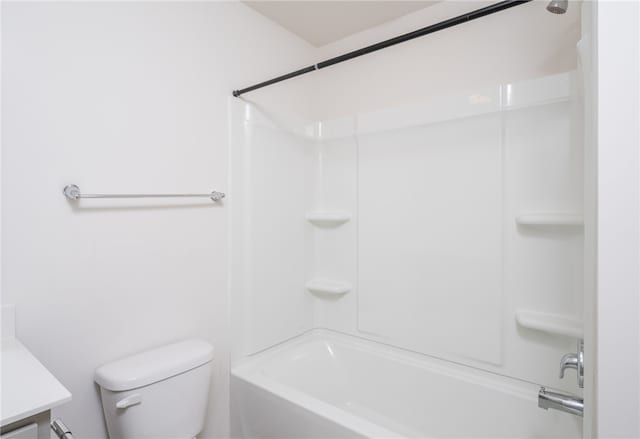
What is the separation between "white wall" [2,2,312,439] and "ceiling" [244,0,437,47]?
0.73 ft

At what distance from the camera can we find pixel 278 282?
211cm

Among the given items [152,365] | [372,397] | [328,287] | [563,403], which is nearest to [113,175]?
[152,365]

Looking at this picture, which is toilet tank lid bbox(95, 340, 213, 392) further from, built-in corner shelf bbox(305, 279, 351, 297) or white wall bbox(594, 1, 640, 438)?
white wall bbox(594, 1, 640, 438)

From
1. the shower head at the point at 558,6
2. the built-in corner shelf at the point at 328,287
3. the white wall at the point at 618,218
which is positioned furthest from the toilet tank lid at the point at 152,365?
the shower head at the point at 558,6

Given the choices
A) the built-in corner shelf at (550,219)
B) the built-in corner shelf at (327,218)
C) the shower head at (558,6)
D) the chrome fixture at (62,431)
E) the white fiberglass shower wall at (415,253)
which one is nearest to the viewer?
the chrome fixture at (62,431)

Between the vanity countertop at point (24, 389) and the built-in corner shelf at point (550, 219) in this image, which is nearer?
the vanity countertop at point (24, 389)

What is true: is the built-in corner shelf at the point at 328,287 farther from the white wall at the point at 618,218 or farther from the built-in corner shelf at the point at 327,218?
the white wall at the point at 618,218

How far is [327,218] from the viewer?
224 centimetres

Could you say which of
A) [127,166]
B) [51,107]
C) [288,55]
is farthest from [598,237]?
[288,55]

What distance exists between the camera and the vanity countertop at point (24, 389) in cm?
76

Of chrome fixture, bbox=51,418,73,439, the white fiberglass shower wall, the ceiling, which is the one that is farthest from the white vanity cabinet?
the ceiling

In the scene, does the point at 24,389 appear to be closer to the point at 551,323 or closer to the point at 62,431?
the point at 62,431

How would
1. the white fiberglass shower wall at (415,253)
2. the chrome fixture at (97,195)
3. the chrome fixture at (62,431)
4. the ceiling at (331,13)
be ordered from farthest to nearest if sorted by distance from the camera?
the ceiling at (331,13), the white fiberglass shower wall at (415,253), the chrome fixture at (97,195), the chrome fixture at (62,431)

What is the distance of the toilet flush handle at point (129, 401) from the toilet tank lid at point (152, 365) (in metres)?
0.04
